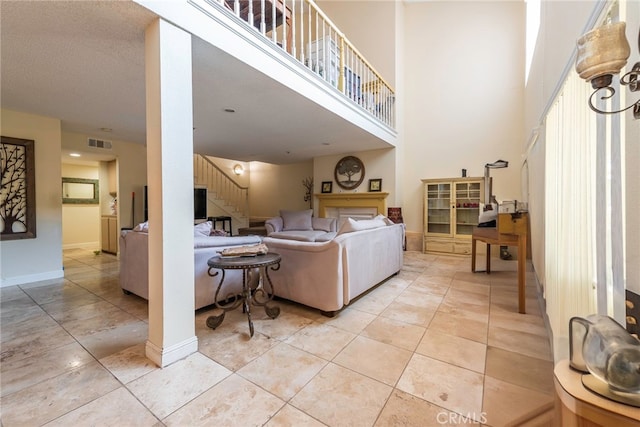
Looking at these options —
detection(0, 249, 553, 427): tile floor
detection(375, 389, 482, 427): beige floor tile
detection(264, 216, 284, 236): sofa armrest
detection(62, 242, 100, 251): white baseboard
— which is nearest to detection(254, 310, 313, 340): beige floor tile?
detection(0, 249, 553, 427): tile floor

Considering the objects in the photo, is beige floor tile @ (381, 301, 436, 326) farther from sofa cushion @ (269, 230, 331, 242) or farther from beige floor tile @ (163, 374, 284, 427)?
sofa cushion @ (269, 230, 331, 242)

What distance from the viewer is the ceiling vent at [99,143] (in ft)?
15.6

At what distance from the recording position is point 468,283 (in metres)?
3.45

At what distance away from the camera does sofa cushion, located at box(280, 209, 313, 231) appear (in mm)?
5798

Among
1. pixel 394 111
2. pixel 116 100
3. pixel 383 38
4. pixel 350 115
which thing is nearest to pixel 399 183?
pixel 394 111

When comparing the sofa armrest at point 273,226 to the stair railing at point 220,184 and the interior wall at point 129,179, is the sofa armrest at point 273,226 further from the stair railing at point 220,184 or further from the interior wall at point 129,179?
the interior wall at point 129,179

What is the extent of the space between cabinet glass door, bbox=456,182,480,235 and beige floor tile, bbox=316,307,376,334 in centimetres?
368

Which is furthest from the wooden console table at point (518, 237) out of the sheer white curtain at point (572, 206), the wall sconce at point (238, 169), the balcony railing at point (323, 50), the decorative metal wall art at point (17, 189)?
the wall sconce at point (238, 169)

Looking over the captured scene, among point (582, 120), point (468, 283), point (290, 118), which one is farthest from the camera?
point (290, 118)

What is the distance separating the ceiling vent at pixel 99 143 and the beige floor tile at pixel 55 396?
466cm

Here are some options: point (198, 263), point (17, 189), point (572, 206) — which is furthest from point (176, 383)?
point (17, 189)

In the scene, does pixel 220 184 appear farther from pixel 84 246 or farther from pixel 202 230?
pixel 202 230

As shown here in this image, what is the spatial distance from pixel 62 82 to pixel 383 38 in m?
5.72

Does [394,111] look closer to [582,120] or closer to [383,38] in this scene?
[383,38]
